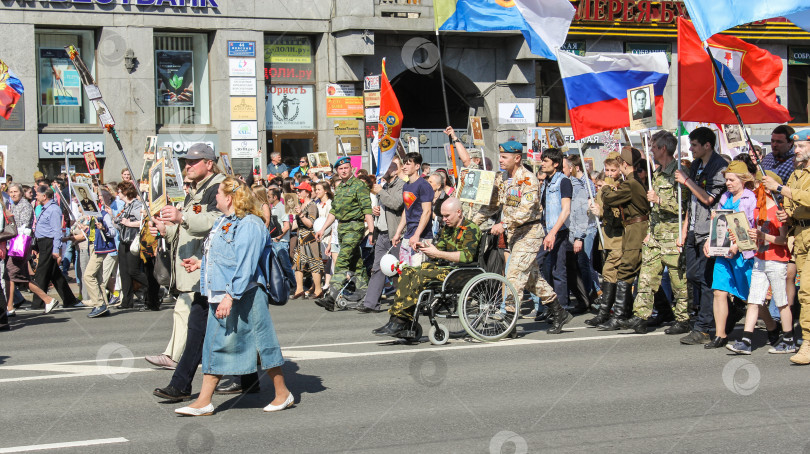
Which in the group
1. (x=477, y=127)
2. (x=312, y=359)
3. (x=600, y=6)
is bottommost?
(x=312, y=359)

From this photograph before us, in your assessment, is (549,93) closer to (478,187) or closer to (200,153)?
(478,187)

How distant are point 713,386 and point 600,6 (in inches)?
856

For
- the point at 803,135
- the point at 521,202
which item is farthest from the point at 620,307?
the point at 803,135

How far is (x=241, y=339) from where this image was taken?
7.01m

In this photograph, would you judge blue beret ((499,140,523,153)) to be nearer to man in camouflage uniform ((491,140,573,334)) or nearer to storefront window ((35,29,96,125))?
man in camouflage uniform ((491,140,573,334))

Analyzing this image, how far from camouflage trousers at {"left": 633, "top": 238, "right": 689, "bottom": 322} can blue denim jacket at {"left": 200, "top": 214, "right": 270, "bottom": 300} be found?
4.63 meters

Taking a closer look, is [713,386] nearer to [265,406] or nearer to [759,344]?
[759,344]

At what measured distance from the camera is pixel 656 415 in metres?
6.75

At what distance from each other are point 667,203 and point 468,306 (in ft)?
7.31

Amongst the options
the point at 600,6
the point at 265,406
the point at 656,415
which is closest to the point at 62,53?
the point at 600,6

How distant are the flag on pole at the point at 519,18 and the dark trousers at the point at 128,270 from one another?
204 inches

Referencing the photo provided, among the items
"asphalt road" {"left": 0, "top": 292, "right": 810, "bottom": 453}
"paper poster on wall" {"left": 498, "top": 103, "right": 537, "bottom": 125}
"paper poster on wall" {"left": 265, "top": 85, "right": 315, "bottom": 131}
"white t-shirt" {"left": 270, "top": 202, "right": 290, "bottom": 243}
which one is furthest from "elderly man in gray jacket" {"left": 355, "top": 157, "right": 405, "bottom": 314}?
"paper poster on wall" {"left": 498, "top": 103, "right": 537, "bottom": 125}

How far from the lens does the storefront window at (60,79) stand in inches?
905

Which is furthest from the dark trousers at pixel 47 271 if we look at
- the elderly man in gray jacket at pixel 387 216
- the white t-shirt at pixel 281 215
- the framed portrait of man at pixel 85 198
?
the elderly man in gray jacket at pixel 387 216
